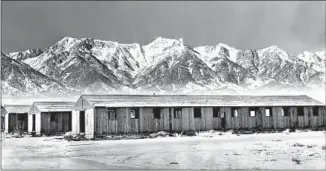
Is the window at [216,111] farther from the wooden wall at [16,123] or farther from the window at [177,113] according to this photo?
the wooden wall at [16,123]

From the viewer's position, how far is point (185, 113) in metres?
39.9

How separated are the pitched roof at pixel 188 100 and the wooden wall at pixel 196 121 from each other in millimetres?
473

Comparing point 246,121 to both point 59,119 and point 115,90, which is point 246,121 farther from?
point 115,90

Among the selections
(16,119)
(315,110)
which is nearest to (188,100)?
(315,110)

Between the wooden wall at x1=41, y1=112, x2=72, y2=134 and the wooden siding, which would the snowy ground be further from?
the wooden wall at x1=41, y1=112, x2=72, y2=134

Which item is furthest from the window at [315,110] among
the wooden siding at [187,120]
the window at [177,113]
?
the window at [177,113]

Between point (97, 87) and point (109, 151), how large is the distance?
17380 cm

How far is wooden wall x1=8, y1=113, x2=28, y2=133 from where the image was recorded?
50.0 m

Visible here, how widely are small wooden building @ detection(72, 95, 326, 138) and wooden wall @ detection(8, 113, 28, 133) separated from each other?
12.0 metres

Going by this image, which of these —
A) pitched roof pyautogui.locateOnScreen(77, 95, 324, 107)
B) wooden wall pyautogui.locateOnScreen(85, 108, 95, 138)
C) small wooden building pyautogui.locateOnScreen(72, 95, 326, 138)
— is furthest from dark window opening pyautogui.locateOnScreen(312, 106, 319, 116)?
wooden wall pyautogui.locateOnScreen(85, 108, 95, 138)

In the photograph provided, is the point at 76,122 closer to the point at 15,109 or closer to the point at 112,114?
the point at 112,114

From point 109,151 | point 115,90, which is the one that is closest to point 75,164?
point 109,151

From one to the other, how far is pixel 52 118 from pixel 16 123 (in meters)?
8.59

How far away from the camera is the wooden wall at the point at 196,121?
36.5 metres
